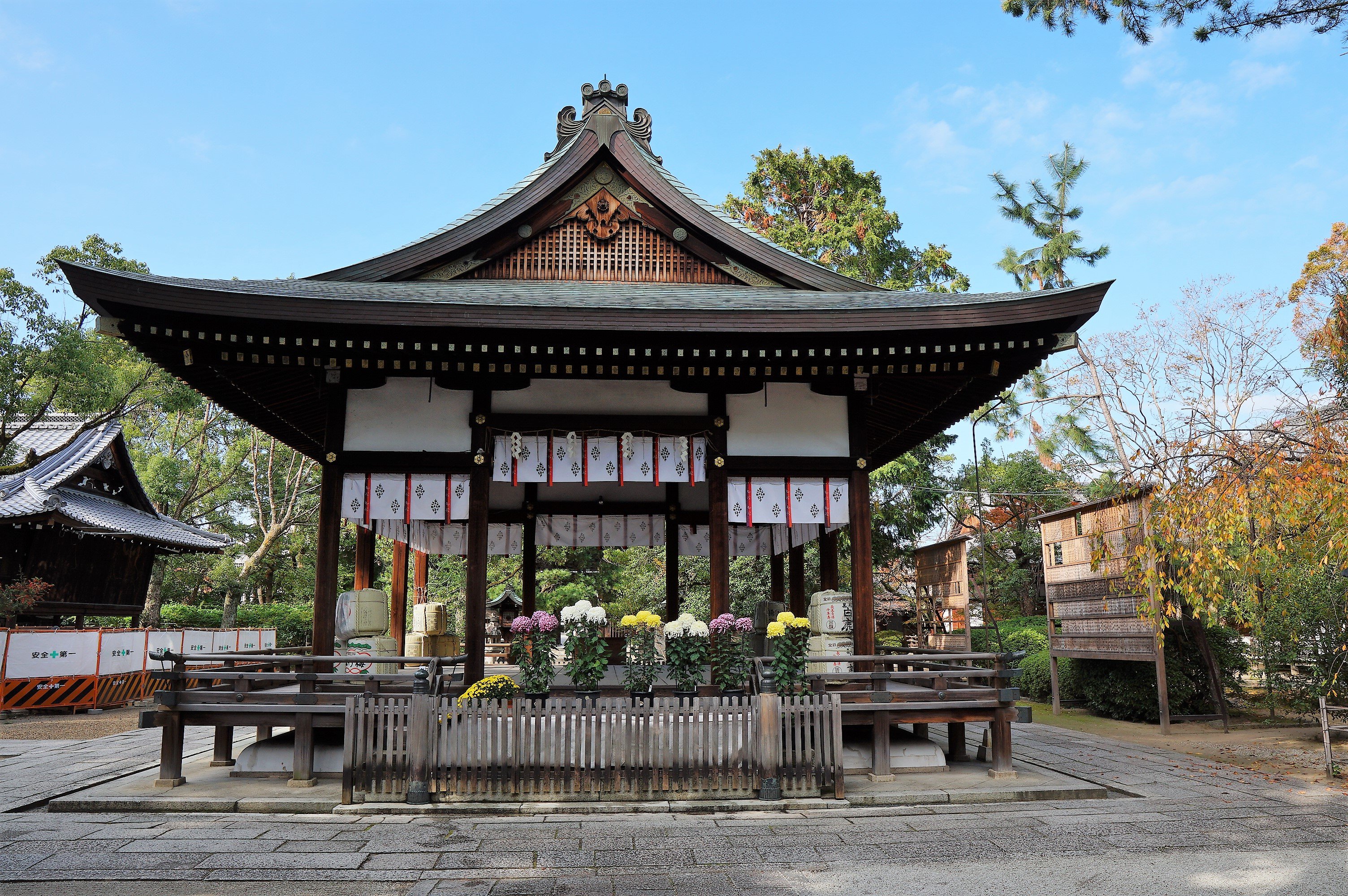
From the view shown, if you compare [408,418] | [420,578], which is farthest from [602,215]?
[420,578]

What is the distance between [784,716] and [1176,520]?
5026mm

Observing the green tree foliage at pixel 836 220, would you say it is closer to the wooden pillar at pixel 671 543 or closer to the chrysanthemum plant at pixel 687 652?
the wooden pillar at pixel 671 543

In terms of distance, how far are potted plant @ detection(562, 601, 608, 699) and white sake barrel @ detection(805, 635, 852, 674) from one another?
2.69 m

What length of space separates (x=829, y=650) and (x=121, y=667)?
1572 centimetres


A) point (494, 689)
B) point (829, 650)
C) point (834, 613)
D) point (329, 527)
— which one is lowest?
point (494, 689)

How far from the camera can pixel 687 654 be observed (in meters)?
8.64

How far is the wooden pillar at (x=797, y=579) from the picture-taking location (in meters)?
14.4

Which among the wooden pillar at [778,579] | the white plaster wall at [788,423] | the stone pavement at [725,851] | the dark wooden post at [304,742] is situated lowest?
the stone pavement at [725,851]

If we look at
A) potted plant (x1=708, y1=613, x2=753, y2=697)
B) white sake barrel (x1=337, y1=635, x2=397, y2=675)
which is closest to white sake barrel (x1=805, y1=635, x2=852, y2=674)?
potted plant (x1=708, y1=613, x2=753, y2=697)

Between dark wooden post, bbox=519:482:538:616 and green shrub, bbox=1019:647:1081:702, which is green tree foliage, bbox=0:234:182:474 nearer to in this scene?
dark wooden post, bbox=519:482:538:616

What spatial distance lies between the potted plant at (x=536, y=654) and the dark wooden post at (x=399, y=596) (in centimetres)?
533

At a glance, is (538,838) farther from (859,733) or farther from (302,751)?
(859,733)

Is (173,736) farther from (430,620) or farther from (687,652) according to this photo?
(430,620)

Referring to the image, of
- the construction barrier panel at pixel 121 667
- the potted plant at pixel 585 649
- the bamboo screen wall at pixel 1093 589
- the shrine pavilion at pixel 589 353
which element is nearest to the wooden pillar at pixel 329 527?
the shrine pavilion at pixel 589 353
